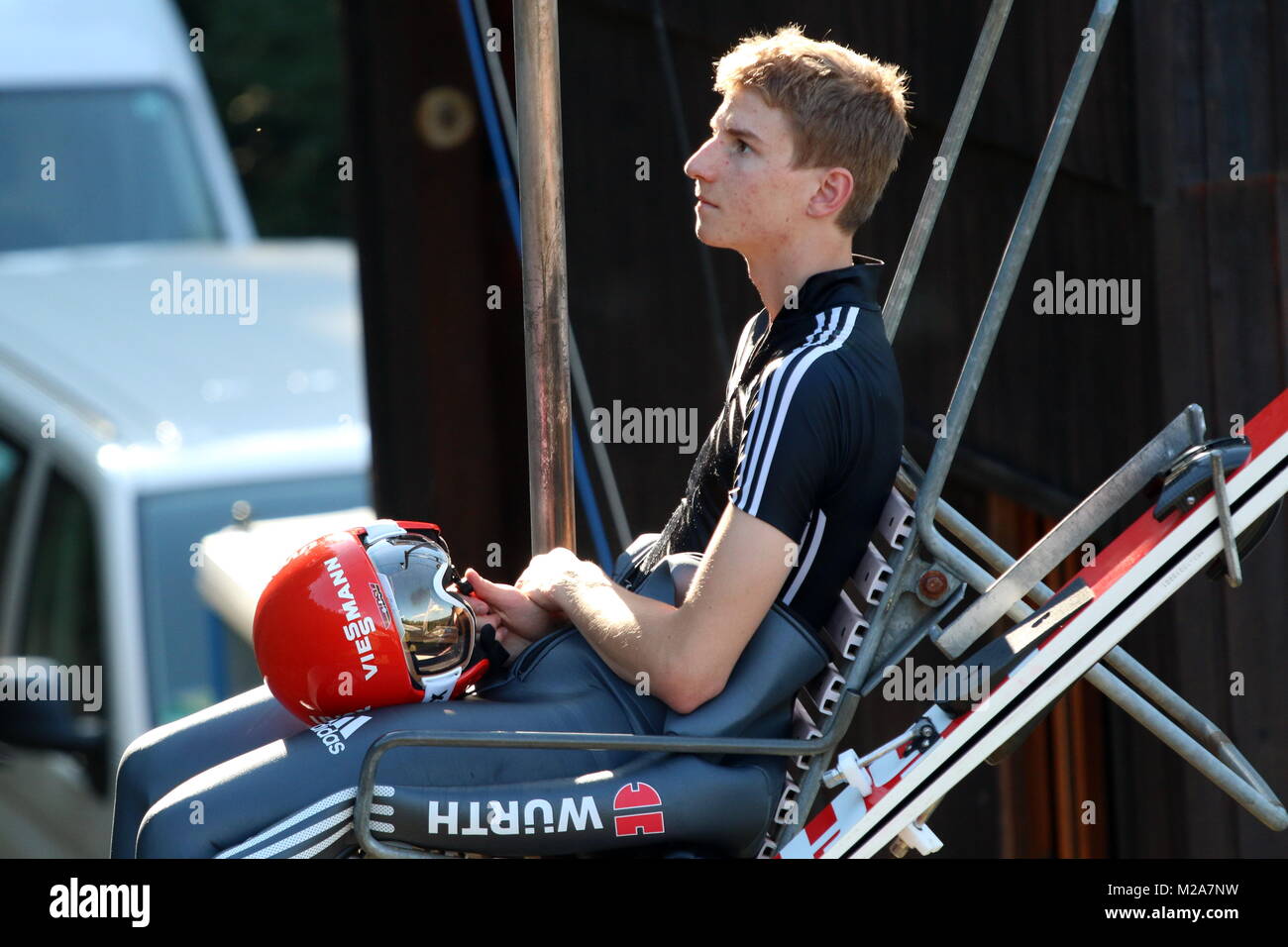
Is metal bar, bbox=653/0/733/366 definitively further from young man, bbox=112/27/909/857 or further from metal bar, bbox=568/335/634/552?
young man, bbox=112/27/909/857

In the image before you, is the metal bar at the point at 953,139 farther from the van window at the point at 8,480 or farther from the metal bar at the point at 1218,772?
the van window at the point at 8,480

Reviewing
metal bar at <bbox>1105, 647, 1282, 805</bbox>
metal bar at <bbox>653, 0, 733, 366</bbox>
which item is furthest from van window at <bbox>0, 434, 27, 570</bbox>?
metal bar at <bbox>1105, 647, 1282, 805</bbox>

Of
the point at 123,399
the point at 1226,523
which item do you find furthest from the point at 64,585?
the point at 1226,523

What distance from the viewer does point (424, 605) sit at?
9.02ft

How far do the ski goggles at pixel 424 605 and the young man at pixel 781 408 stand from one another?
12 centimetres

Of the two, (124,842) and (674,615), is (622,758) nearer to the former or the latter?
(674,615)

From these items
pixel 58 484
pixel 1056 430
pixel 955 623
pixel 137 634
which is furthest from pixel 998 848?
pixel 58 484

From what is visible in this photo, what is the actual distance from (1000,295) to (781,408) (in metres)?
0.45

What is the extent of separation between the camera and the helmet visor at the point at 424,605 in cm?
273

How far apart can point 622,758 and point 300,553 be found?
25.8 inches

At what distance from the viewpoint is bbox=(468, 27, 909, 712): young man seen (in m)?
2.62

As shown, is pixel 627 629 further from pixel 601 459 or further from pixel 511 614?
pixel 601 459

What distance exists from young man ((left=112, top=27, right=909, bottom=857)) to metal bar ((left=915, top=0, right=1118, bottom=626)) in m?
0.09

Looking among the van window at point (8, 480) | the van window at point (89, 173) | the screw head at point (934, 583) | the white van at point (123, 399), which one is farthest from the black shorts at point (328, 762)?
the van window at point (89, 173)
